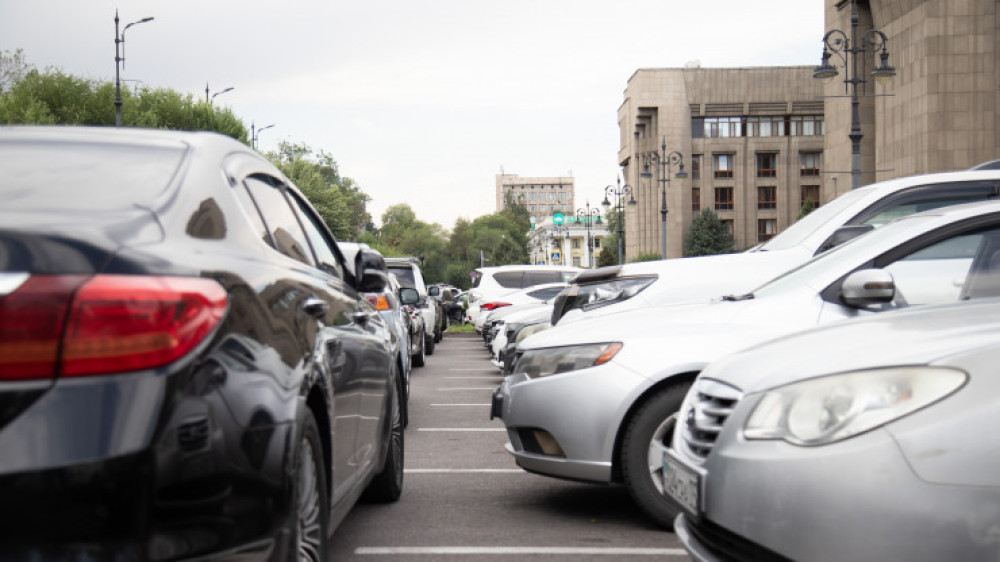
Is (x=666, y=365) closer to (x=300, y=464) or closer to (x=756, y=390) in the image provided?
(x=756, y=390)

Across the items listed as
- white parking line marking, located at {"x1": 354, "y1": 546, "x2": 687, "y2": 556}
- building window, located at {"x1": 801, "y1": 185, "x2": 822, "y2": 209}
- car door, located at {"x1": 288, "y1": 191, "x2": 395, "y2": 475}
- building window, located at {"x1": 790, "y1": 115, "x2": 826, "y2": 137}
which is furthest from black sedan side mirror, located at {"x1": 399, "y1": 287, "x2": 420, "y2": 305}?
building window, located at {"x1": 801, "y1": 185, "x2": 822, "y2": 209}

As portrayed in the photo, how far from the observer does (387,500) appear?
6469mm

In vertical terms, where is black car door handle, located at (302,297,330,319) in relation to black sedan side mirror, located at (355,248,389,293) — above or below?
below

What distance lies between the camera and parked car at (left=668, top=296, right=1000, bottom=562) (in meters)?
2.56

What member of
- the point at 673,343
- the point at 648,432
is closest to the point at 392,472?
the point at 648,432

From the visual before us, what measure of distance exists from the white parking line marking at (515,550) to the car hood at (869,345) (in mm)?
1647

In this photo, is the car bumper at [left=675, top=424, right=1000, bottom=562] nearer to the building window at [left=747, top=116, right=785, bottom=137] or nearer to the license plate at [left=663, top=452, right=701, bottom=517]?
the license plate at [left=663, top=452, right=701, bottom=517]

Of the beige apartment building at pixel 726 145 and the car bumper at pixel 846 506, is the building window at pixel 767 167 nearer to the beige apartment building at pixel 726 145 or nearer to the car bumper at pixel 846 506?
the beige apartment building at pixel 726 145

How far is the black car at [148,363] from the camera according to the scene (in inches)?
88.0

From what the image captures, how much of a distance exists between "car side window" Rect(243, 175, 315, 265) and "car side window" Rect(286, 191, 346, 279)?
20 cm

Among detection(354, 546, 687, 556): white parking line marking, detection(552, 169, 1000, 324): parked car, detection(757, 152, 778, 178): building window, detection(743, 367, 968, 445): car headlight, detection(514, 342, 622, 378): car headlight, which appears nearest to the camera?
detection(743, 367, 968, 445): car headlight

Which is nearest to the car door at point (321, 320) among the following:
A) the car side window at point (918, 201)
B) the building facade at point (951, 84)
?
the car side window at point (918, 201)

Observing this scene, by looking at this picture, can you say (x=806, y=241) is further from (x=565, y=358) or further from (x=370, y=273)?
(x=370, y=273)

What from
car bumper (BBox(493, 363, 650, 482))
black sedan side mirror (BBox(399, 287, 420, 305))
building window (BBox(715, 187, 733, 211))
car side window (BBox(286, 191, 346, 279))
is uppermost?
building window (BBox(715, 187, 733, 211))
